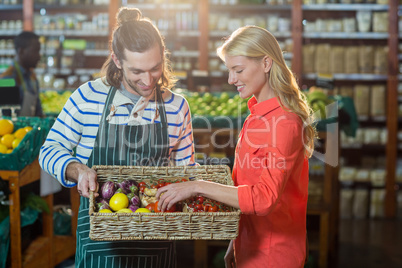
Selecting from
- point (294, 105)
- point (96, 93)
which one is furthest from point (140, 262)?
point (294, 105)

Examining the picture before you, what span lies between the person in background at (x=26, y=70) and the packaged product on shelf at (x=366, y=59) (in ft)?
11.7

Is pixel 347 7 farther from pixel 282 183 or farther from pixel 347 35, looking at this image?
pixel 282 183

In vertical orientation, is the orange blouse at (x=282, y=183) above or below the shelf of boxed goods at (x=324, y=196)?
above

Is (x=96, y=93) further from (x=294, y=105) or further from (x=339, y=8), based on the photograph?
(x=339, y=8)

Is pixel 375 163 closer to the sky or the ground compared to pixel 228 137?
closer to the ground

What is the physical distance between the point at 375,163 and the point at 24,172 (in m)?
4.36

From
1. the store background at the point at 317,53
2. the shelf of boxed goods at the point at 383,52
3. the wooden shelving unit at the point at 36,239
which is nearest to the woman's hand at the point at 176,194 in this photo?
the wooden shelving unit at the point at 36,239

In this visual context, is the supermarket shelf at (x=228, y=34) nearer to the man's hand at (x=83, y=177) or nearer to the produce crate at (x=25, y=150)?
the produce crate at (x=25, y=150)

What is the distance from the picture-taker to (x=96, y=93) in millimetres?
1739

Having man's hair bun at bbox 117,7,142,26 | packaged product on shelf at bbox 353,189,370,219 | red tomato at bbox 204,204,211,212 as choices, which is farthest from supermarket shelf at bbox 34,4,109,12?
red tomato at bbox 204,204,211,212

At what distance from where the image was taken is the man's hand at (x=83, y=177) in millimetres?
1541

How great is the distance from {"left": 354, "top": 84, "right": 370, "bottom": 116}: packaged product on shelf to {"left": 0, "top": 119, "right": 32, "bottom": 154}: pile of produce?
394cm

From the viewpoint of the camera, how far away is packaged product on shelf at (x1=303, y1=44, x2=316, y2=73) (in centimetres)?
555

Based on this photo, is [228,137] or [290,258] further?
[228,137]
